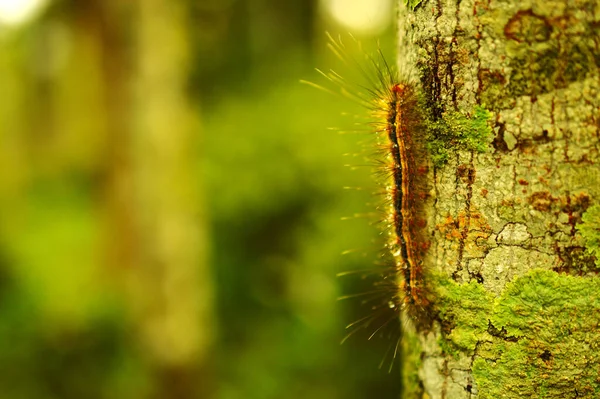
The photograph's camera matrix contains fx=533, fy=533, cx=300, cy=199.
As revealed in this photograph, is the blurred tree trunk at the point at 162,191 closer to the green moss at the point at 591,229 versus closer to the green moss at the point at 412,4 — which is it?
the green moss at the point at 412,4

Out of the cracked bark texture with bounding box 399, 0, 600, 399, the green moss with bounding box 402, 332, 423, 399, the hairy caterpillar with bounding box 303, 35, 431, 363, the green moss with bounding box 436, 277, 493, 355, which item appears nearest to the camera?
the cracked bark texture with bounding box 399, 0, 600, 399

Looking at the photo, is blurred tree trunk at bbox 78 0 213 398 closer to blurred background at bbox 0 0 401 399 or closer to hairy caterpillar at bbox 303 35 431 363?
blurred background at bbox 0 0 401 399

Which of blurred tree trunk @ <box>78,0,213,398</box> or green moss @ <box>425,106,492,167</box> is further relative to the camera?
blurred tree trunk @ <box>78,0,213,398</box>

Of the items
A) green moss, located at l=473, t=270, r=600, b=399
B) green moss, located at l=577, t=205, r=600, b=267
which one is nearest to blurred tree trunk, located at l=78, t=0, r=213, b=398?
green moss, located at l=473, t=270, r=600, b=399

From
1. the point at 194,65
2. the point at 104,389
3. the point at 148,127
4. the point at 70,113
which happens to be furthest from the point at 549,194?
the point at 70,113

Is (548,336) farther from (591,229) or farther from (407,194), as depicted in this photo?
(407,194)

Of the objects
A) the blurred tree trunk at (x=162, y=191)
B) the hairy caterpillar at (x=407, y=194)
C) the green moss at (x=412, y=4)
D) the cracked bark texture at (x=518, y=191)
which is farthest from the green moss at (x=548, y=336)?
the blurred tree trunk at (x=162, y=191)

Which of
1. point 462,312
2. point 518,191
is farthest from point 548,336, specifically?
point 518,191
